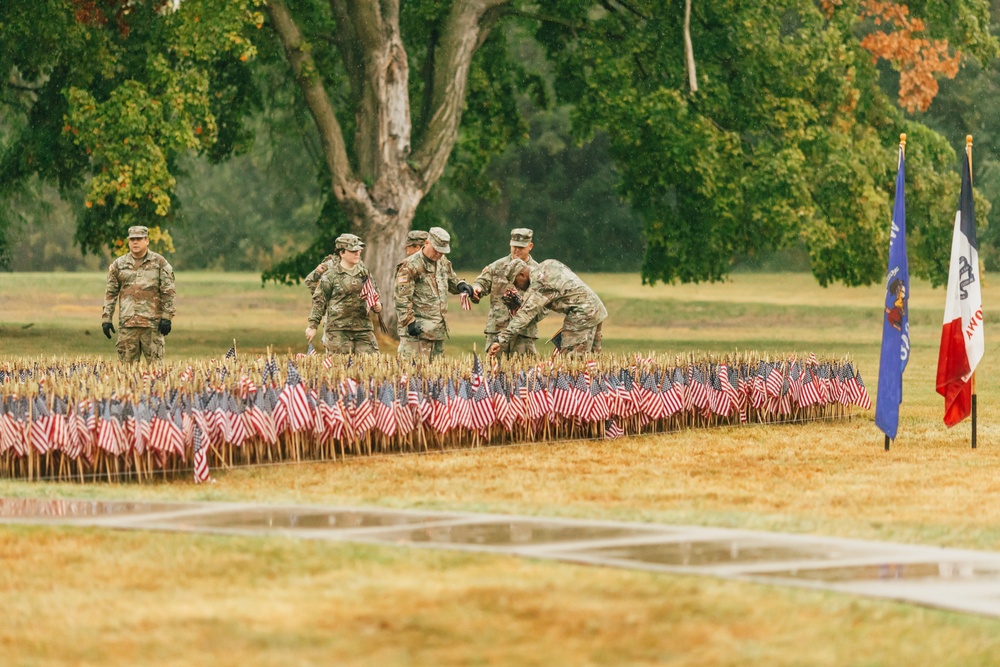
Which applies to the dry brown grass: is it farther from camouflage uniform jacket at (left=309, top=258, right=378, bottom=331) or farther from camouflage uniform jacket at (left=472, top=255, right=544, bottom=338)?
camouflage uniform jacket at (left=309, top=258, right=378, bottom=331)

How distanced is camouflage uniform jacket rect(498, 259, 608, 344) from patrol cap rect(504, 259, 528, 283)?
196 mm

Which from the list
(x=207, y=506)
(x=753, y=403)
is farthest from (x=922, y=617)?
(x=753, y=403)

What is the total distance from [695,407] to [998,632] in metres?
10.4

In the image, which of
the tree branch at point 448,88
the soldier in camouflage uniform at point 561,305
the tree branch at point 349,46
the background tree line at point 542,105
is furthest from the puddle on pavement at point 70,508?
the tree branch at point 349,46

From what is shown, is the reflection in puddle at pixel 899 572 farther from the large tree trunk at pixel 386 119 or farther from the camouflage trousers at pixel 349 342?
the large tree trunk at pixel 386 119

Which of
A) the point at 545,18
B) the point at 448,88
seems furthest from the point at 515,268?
the point at 545,18

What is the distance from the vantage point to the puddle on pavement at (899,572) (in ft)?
28.6

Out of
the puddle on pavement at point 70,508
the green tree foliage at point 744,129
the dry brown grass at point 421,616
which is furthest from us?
the green tree foliage at point 744,129

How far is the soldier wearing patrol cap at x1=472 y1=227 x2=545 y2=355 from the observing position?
715 inches

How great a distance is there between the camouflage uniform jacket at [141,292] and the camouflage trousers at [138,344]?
0.10 metres

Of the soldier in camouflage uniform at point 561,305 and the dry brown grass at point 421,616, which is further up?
the soldier in camouflage uniform at point 561,305

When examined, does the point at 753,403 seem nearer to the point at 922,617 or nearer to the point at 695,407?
the point at 695,407

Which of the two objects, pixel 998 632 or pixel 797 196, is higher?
pixel 797 196

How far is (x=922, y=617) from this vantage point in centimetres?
782
